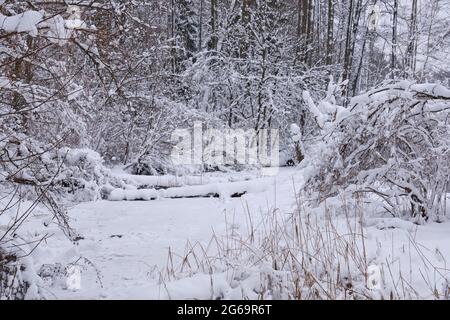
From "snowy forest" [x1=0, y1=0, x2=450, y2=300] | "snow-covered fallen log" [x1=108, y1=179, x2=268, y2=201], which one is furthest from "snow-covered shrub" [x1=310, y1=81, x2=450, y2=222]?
"snow-covered fallen log" [x1=108, y1=179, x2=268, y2=201]

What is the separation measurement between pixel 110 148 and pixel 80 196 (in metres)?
4.76

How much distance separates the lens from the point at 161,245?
5668mm

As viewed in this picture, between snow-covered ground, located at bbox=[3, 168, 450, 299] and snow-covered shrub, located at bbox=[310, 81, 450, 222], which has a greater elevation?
snow-covered shrub, located at bbox=[310, 81, 450, 222]

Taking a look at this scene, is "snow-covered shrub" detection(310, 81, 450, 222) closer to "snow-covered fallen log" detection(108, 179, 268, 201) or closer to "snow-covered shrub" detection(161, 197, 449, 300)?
"snow-covered shrub" detection(161, 197, 449, 300)

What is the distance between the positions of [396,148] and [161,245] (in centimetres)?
303

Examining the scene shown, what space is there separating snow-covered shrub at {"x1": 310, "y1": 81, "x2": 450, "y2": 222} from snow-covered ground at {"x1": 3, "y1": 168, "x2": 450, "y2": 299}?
39 cm

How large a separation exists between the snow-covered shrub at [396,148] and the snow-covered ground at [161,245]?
1.27 feet

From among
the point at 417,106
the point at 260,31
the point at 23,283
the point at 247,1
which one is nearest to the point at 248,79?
the point at 260,31

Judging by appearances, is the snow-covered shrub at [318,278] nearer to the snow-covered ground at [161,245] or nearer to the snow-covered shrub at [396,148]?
the snow-covered ground at [161,245]

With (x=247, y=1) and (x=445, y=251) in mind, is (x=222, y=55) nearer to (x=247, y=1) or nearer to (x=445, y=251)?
(x=247, y=1)

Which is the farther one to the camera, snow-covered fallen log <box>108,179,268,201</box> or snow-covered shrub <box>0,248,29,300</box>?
snow-covered fallen log <box>108,179,268,201</box>

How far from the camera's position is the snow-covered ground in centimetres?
349

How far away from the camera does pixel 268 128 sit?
15.3 meters

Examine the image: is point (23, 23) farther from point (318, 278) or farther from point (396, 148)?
point (396, 148)
